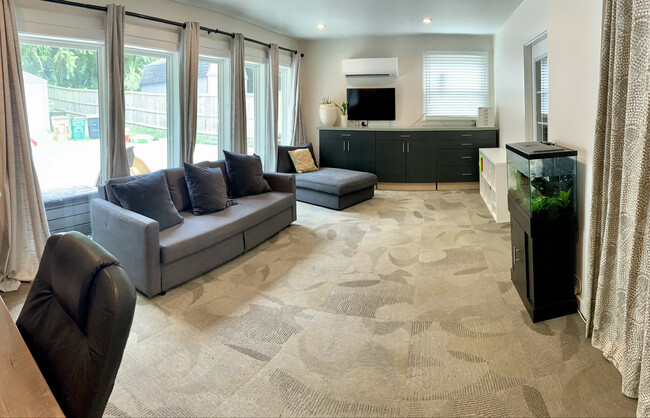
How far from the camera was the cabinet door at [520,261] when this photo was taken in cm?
280

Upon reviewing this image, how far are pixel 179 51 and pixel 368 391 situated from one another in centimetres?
431

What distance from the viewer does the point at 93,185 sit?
425 cm

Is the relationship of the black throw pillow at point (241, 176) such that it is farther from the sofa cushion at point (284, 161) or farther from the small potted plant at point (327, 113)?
the small potted plant at point (327, 113)

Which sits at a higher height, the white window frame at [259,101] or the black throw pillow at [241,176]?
the white window frame at [259,101]

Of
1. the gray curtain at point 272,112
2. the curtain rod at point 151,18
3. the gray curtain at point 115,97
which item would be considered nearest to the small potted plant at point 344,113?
the gray curtain at point 272,112

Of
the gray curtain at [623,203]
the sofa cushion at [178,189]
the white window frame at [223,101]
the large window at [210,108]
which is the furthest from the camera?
the white window frame at [223,101]

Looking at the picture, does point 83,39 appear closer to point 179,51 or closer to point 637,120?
point 179,51

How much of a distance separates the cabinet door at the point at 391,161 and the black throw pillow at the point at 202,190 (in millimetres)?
3624

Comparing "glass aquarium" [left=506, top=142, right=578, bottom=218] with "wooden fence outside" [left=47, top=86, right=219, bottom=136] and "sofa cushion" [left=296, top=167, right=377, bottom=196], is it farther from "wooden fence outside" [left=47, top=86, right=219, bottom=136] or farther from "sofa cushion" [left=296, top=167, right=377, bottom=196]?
"wooden fence outside" [left=47, top=86, right=219, bottom=136]

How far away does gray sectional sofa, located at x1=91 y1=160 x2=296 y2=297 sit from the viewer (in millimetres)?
3045

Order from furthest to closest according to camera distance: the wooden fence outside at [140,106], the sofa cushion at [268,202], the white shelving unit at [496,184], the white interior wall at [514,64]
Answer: the white shelving unit at [496,184], the white interior wall at [514,64], the sofa cushion at [268,202], the wooden fence outside at [140,106]

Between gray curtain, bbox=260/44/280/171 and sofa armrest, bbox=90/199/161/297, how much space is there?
3.38 metres

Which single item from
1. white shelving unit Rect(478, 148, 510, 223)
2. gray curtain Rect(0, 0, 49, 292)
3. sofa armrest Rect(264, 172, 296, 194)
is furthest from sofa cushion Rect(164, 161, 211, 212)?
white shelving unit Rect(478, 148, 510, 223)

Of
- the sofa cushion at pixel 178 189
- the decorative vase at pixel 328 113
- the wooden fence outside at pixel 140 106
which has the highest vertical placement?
the decorative vase at pixel 328 113
